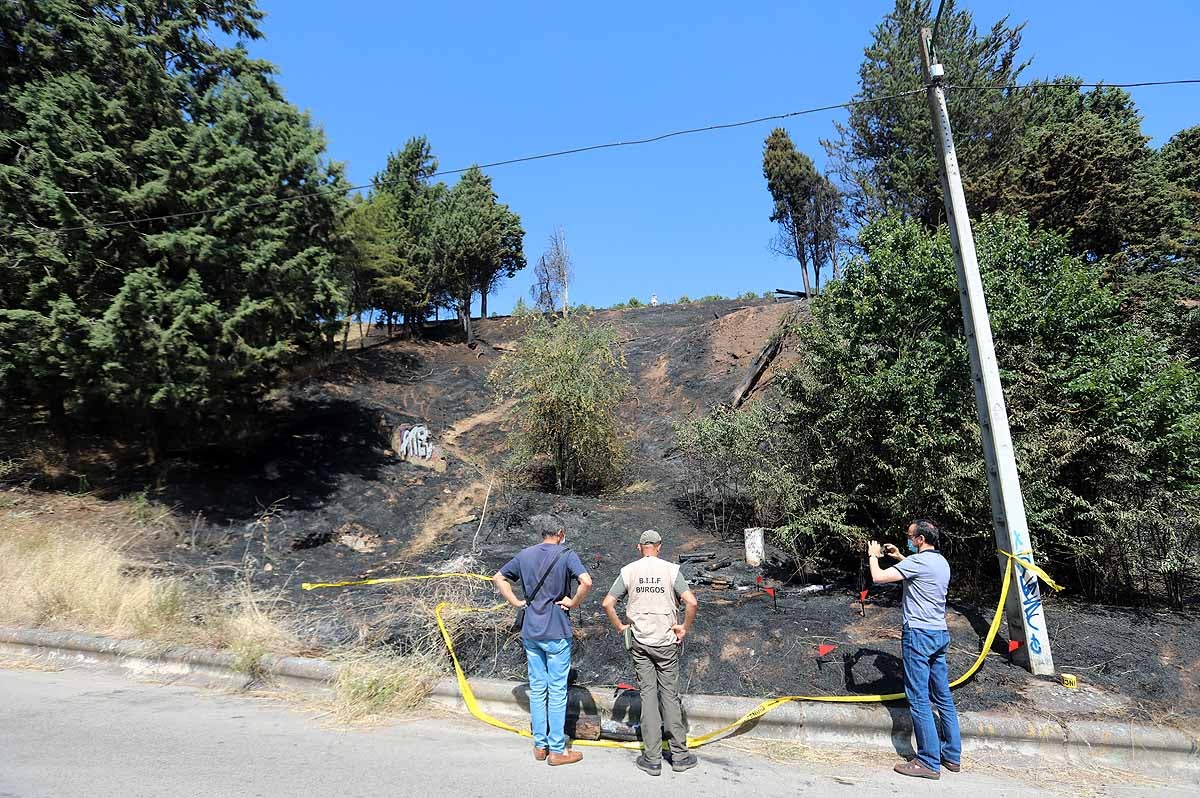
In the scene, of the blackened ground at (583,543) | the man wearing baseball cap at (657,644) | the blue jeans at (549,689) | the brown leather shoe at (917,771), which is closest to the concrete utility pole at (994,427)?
the blackened ground at (583,543)

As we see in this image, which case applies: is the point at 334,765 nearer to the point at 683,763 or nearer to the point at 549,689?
the point at 549,689

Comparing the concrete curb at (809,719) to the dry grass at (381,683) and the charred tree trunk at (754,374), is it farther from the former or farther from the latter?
the charred tree trunk at (754,374)

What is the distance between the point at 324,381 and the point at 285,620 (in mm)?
23533

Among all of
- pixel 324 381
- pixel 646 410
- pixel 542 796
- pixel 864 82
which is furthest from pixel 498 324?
pixel 542 796

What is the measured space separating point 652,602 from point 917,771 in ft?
7.01

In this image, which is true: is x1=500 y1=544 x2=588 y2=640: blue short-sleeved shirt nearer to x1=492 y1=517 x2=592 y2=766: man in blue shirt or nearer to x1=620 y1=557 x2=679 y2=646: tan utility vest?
x1=492 y1=517 x2=592 y2=766: man in blue shirt

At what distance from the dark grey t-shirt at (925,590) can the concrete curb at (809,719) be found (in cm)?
90

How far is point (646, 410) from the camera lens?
2803cm

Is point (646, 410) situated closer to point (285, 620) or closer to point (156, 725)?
point (285, 620)

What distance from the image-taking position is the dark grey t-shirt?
489 centimetres

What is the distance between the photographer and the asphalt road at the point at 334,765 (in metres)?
4.33

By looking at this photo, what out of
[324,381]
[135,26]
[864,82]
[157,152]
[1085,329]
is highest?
[864,82]

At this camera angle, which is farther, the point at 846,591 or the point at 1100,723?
the point at 846,591

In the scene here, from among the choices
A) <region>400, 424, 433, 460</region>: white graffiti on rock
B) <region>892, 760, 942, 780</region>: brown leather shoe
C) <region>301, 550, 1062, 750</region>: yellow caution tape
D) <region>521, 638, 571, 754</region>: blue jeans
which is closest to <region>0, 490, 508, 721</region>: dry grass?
<region>301, 550, 1062, 750</region>: yellow caution tape
